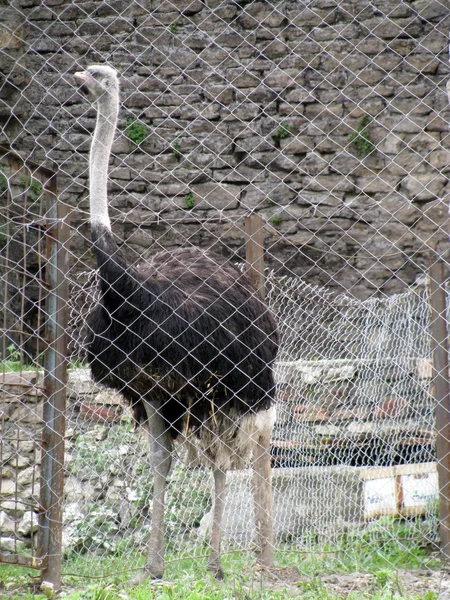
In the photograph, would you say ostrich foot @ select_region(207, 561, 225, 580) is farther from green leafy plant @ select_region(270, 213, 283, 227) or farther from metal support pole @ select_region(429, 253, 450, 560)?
green leafy plant @ select_region(270, 213, 283, 227)

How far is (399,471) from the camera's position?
4.94 metres

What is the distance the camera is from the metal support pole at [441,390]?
4.20m

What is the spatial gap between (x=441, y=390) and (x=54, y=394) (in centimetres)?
197

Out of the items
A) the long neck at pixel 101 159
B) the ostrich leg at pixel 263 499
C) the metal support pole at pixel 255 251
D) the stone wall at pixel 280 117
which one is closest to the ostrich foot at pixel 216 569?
the ostrich leg at pixel 263 499

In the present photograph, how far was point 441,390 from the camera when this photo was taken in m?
4.34

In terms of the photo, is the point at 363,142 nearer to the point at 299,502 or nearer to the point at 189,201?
the point at 189,201

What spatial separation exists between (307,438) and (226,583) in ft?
5.72

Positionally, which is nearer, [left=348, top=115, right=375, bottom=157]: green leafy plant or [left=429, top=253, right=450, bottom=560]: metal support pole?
[left=429, top=253, right=450, bottom=560]: metal support pole

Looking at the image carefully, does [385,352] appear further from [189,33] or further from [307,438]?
[189,33]

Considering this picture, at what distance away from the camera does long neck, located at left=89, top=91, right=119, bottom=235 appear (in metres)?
3.53

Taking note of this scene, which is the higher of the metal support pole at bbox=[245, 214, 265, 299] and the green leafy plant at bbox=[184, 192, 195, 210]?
the green leafy plant at bbox=[184, 192, 195, 210]

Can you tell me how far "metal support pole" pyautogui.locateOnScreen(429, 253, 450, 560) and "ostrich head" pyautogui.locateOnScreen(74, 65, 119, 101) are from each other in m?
1.72

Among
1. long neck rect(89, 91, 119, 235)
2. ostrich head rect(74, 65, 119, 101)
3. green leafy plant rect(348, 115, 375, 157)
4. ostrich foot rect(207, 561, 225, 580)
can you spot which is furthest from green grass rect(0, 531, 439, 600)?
green leafy plant rect(348, 115, 375, 157)

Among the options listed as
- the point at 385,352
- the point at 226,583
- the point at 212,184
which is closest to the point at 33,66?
the point at 212,184
